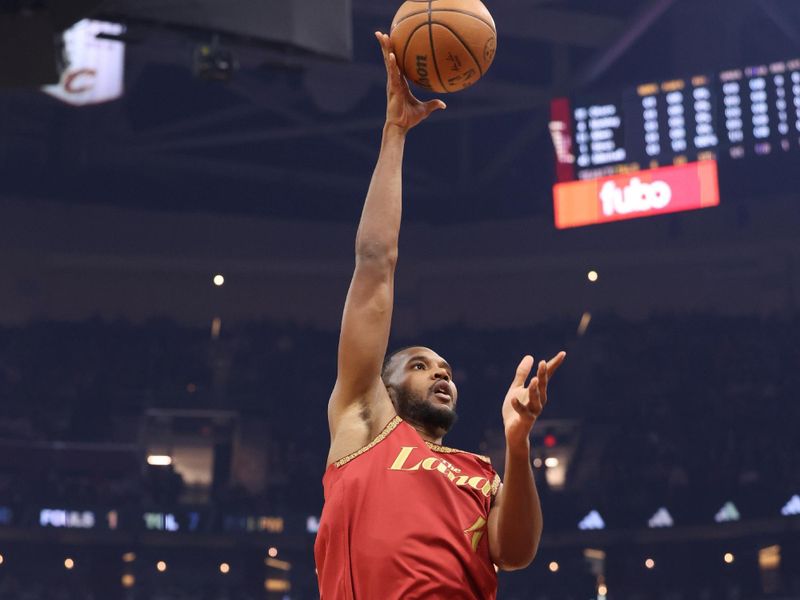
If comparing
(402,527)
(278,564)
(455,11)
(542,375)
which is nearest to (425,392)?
(402,527)

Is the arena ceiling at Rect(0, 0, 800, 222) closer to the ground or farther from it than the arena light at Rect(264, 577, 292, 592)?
farther from it

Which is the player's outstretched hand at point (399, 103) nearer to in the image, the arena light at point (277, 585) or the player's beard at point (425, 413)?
the player's beard at point (425, 413)

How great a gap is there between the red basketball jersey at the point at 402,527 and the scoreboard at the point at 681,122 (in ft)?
31.7

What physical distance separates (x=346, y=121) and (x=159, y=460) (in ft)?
21.5

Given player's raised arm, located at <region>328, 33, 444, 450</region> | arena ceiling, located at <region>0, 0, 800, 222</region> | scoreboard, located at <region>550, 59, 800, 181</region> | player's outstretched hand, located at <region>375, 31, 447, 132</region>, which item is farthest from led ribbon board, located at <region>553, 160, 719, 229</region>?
player's raised arm, located at <region>328, 33, 444, 450</region>

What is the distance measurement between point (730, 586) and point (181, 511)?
8143 mm

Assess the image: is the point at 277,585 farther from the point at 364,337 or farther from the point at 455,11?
the point at 364,337

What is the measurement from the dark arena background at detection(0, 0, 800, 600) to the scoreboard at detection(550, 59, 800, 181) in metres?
0.09

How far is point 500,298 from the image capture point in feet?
63.0

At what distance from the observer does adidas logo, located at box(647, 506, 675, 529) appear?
15750 mm

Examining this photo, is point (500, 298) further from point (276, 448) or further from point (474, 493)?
point (474, 493)

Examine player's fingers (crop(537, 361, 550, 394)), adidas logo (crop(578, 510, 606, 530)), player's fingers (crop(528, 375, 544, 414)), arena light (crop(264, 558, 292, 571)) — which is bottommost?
arena light (crop(264, 558, 292, 571))

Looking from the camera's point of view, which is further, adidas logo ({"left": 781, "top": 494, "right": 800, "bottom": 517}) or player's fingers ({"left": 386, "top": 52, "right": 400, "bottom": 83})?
adidas logo ({"left": 781, "top": 494, "right": 800, "bottom": 517})

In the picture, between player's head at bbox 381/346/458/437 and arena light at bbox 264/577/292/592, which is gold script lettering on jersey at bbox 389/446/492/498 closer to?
player's head at bbox 381/346/458/437
